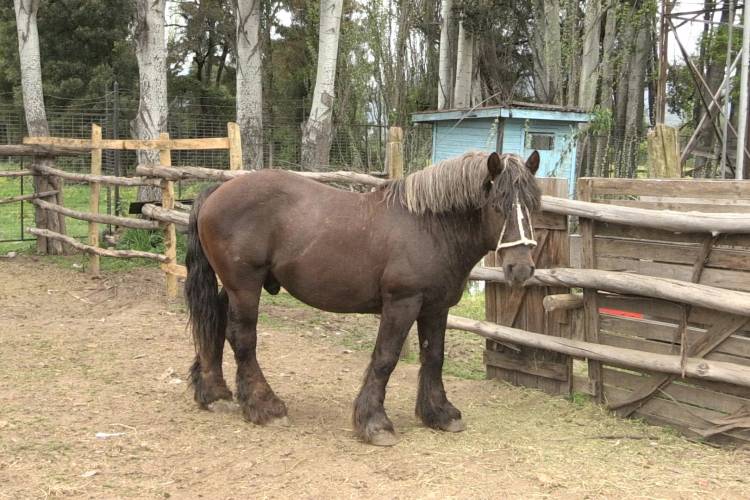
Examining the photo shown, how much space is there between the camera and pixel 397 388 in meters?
5.06

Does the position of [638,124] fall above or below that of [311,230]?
above

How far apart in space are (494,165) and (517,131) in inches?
293

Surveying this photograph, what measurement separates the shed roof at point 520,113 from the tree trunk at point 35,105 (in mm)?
6327

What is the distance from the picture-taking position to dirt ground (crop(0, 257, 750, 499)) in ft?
10.7

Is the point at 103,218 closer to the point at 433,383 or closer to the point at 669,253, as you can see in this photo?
the point at 433,383

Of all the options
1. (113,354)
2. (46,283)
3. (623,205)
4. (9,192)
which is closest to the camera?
(623,205)

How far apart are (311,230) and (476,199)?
3.28 ft

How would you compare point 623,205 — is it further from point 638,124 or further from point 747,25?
point 638,124

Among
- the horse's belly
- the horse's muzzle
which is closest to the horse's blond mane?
the horse's muzzle

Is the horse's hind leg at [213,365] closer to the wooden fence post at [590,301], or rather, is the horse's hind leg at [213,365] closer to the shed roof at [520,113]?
the wooden fence post at [590,301]

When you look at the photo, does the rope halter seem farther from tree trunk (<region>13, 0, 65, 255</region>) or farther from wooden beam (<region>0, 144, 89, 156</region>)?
tree trunk (<region>13, 0, 65, 255</region>)

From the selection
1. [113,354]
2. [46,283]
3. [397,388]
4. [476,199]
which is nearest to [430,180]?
[476,199]

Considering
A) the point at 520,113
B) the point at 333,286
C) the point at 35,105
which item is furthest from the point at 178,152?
the point at 333,286

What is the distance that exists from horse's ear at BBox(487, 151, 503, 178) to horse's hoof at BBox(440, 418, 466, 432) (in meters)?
1.56
